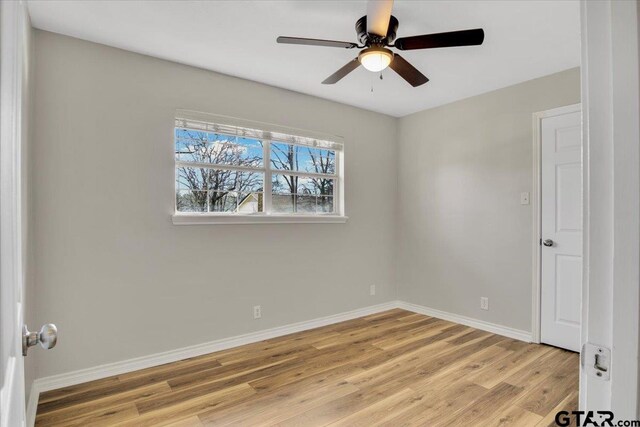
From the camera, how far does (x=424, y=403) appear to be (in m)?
2.29

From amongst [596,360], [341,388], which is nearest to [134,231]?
[341,388]

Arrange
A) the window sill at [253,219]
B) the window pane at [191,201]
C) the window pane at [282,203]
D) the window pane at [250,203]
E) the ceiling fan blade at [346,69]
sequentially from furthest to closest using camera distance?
the window pane at [282,203], the window pane at [250,203], the window pane at [191,201], the window sill at [253,219], the ceiling fan blade at [346,69]

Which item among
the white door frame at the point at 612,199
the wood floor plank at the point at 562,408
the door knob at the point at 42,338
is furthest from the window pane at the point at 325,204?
the white door frame at the point at 612,199

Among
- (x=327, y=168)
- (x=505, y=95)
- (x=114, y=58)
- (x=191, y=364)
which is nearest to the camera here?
(x=114, y=58)

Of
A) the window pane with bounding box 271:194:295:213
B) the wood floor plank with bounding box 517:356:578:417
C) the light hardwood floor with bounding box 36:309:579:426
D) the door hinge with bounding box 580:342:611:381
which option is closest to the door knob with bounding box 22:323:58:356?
the door hinge with bounding box 580:342:611:381

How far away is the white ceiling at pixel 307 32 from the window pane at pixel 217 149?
59 centimetres

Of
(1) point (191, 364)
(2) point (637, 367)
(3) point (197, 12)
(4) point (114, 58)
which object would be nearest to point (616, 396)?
(2) point (637, 367)

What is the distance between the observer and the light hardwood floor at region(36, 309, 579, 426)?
2135 mm

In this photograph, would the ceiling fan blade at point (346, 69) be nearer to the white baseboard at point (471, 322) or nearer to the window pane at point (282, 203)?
the window pane at point (282, 203)

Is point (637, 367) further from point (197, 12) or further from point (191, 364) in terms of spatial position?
point (191, 364)

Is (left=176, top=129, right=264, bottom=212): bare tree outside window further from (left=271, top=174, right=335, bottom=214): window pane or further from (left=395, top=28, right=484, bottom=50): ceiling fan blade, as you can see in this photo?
(left=395, top=28, right=484, bottom=50): ceiling fan blade

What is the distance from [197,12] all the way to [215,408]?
2550mm

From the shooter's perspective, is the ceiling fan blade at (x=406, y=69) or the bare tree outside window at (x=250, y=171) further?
the bare tree outside window at (x=250, y=171)

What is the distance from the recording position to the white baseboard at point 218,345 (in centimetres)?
242
